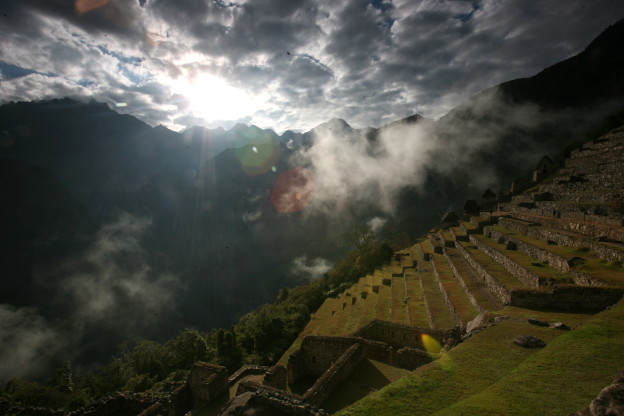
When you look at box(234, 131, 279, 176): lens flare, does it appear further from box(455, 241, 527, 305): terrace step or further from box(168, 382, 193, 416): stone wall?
box(168, 382, 193, 416): stone wall

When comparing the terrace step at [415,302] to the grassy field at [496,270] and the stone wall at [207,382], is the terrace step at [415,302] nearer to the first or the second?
the grassy field at [496,270]

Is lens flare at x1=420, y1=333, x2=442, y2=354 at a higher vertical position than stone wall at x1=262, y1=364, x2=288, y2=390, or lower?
lower

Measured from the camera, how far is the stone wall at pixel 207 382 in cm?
1138

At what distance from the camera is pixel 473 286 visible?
50.2ft

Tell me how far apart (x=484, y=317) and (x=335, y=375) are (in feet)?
18.8

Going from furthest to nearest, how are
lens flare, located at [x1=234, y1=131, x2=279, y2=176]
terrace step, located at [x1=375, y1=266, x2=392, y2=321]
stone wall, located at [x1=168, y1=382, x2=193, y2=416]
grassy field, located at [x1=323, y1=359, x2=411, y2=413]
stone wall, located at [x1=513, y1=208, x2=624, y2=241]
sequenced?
lens flare, located at [x1=234, y1=131, x2=279, y2=176] < terrace step, located at [x1=375, y1=266, x2=392, y2=321] < stone wall, located at [x1=513, y1=208, x2=624, y2=241] < stone wall, located at [x1=168, y1=382, x2=193, y2=416] < grassy field, located at [x1=323, y1=359, x2=411, y2=413]

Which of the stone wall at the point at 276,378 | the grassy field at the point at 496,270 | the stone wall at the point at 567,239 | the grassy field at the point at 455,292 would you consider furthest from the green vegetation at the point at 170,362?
the stone wall at the point at 567,239

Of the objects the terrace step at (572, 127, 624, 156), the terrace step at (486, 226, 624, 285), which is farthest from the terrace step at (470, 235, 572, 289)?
the terrace step at (572, 127, 624, 156)

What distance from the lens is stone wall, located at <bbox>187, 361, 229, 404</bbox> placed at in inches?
448

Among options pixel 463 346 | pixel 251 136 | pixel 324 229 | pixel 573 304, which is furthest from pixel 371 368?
pixel 251 136

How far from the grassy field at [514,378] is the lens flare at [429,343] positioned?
4544 millimetres

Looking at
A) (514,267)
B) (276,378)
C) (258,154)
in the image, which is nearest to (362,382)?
(276,378)

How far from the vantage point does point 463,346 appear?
839cm

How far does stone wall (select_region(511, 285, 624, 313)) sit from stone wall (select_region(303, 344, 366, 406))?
623 cm
